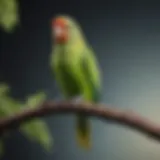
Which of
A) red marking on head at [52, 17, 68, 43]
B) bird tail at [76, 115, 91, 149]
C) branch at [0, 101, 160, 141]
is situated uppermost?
red marking on head at [52, 17, 68, 43]

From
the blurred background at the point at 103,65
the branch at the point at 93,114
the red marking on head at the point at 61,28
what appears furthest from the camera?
the blurred background at the point at 103,65

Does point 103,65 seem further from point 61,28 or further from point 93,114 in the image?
point 93,114

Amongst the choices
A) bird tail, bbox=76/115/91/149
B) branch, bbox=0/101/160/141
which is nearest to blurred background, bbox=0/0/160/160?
bird tail, bbox=76/115/91/149

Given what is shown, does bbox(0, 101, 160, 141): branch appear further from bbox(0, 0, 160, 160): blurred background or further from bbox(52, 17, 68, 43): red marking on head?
bbox(0, 0, 160, 160): blurred background

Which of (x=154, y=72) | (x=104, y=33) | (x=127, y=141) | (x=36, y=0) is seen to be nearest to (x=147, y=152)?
(x=127, y=141)

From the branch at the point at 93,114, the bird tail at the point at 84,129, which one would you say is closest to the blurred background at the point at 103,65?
the bird tail at the point at 84,129

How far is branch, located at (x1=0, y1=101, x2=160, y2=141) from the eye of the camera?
0.55 meters

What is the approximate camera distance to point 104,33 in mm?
1069

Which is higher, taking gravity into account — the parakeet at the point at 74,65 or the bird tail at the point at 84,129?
the parakeet at the point at 74,65

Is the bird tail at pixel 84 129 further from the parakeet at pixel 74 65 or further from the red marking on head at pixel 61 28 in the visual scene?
the red marking on head at pixel 61 28

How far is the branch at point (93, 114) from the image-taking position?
553 mm

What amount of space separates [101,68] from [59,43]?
10.3 inches

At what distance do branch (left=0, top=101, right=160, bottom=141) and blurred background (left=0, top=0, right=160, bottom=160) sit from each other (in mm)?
429

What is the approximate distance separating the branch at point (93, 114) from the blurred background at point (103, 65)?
0.43 metres
